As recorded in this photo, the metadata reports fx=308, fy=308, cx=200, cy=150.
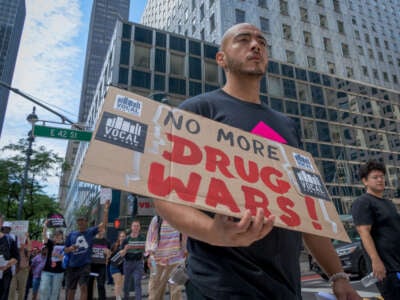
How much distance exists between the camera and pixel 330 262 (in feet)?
5.24

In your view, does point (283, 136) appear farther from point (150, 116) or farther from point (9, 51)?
point (9, 51)

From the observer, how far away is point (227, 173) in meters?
1.13

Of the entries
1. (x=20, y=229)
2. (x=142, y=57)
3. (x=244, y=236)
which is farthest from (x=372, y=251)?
(x=142, y=57)

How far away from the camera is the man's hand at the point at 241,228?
37.0 inches

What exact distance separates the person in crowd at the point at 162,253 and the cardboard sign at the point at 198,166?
14.7 ft

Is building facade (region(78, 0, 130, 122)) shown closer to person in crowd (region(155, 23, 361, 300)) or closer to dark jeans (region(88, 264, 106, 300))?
dark jeans (region(88, 264, 106, 300))

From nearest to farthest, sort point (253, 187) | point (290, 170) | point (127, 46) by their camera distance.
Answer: point (253, 187) < point (290, 170) < point (127, 46)

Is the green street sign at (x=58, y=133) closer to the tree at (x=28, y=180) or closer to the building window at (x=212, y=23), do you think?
the tree at (x=28, y=180)

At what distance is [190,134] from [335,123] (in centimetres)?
3242

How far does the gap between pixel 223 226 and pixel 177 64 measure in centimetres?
2651

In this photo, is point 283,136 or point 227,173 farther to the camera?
point 283,136

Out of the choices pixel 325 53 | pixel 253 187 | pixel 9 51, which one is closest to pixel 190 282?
pixel 253 187

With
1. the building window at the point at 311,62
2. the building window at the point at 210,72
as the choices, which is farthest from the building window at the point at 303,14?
the building window at the point at 210,72

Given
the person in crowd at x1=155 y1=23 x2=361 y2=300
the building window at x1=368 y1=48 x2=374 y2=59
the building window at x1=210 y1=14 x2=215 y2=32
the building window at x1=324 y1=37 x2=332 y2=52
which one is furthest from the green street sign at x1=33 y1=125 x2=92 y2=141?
the building window at x1=368 y1=48 x2=374 y2=59
